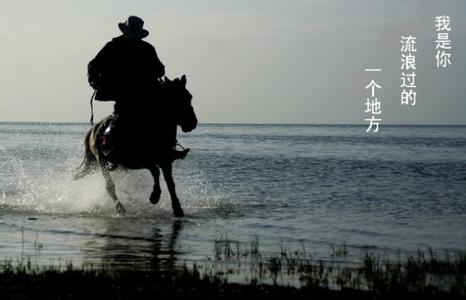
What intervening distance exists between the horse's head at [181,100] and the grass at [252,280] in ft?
15.9

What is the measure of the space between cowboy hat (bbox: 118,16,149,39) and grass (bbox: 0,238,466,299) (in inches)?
242

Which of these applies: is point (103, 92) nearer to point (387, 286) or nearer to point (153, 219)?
point (153, 219)

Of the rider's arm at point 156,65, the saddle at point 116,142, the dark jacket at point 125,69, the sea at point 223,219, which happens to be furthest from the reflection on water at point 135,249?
the rider's arm at point 156,65

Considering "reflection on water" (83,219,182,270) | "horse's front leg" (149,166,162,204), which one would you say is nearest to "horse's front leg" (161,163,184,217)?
"horse's front leg" (149,166,162,204)

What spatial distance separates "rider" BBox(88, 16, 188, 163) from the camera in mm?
15477

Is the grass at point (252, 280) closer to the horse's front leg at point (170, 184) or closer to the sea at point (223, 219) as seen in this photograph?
the sea at point (223, 219)

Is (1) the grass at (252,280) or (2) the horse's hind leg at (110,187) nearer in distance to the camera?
(1) the grass at (252,280)

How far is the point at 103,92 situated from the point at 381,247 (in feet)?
20.3

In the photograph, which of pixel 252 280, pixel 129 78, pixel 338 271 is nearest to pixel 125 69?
pixel 129 78

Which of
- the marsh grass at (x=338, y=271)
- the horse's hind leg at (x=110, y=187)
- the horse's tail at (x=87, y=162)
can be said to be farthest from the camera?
the horse's tail at (x=87, y=162)

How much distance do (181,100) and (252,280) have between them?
7020 mm

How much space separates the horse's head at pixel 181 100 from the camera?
15.3 m

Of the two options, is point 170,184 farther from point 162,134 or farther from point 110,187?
point 110,187

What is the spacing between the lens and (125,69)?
51.8 ft
